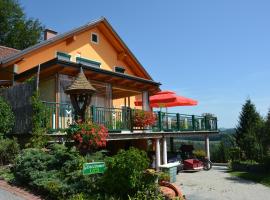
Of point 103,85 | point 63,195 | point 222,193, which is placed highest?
point 103,85

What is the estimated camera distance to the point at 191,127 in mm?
22656

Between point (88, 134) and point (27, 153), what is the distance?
211 cm

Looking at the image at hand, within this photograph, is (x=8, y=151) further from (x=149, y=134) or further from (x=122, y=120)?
(x=149, y=134)

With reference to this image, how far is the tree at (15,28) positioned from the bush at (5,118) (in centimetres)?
2797

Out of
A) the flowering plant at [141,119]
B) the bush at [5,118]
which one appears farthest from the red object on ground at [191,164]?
the bush at [5,118]

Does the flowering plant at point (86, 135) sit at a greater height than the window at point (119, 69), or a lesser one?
lesser

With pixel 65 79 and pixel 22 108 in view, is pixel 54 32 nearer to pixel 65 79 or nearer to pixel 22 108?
pixel 65 79

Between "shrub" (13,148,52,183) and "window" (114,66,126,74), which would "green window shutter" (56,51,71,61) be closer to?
"window" (114,66,126,74)

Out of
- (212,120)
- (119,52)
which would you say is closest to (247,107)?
(212,120)

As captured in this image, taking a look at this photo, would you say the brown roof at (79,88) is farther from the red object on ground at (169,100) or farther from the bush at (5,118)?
the red object on ground at (169,100)

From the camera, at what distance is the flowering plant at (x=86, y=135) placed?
1099cm

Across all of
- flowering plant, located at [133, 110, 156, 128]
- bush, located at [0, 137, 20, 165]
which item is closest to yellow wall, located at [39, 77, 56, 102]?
bush, located at [0, 137, 20, 165]

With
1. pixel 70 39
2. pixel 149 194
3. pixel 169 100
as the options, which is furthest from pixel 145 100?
pixel 149 194

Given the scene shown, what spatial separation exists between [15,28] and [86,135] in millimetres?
34169
